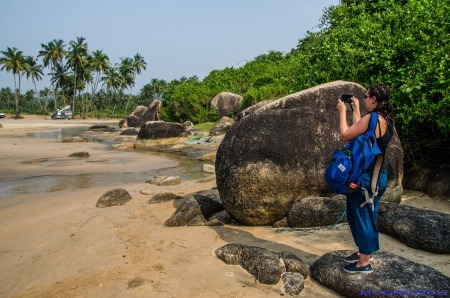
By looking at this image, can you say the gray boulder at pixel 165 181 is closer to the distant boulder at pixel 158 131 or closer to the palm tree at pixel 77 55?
the distant boulder at pixel 158 131

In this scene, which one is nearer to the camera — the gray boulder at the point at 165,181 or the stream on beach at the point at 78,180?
the gray boulder at the point at 165,181

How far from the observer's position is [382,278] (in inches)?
137

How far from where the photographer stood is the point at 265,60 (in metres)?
34.2

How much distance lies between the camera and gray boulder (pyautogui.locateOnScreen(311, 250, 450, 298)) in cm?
337

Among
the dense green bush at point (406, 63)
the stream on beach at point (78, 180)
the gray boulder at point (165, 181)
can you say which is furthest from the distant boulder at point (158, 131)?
the dense green bush at point (406, 63)

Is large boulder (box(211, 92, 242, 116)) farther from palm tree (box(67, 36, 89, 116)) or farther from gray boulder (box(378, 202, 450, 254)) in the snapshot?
palm tree (box(67, 36, 89, 116))

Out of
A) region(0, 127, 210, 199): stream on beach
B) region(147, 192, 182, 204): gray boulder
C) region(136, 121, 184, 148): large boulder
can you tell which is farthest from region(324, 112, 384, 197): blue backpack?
region(136, 121, 184, 148): large boulder

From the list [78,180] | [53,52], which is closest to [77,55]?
[53,52]

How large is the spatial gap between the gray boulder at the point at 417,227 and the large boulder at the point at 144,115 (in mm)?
32841

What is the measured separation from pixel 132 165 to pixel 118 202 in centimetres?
710

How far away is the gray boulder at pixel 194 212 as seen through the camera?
595 centimetres

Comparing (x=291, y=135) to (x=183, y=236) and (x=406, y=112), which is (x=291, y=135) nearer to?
(x=183, y=236)

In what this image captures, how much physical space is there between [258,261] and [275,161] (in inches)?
77.7

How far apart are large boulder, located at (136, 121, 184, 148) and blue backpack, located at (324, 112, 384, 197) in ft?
63.6
